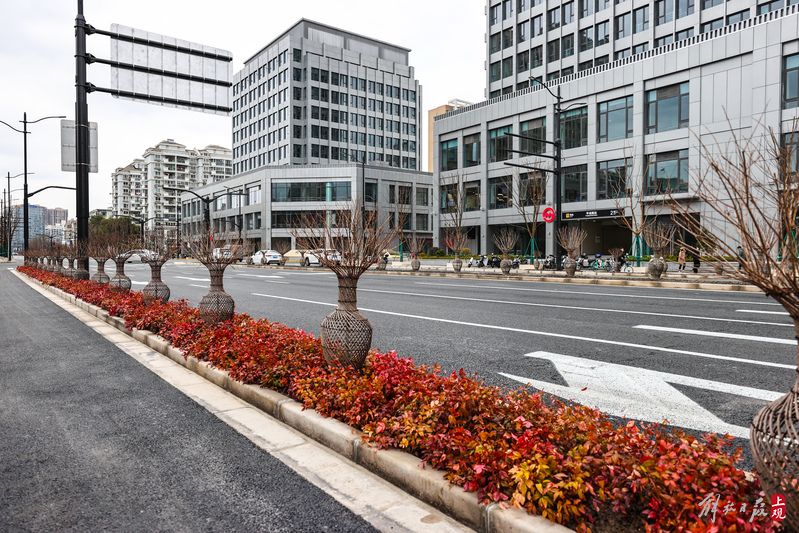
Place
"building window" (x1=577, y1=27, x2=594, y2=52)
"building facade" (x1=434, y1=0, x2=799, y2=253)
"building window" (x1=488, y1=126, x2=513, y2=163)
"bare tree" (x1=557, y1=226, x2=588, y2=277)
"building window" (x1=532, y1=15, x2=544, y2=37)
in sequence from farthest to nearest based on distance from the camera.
→ 1. "building window" (x1=532, y1=15, x2=544, y2=37)
2. "building window" (x1=577, y1=27, x2=594, y2=52)
3. "building window" (x1=488, y1=126, x2=513, y2=163)
4. "building facade" (x1=434, y1=0, x2=799, y2=253)
5. "bare tree" (x1=557, y1=226, x2=588, y2=277)

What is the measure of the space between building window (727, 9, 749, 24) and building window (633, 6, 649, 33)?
6.32 metres

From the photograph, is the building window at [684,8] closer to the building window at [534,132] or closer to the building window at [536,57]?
the building window at [536,57]

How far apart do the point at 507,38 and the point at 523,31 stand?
1962 mm

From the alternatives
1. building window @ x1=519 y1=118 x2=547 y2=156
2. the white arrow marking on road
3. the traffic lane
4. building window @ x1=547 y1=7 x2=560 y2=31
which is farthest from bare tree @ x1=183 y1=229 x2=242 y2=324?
building window @ x1=547 y1=7 x2=560 y2=31

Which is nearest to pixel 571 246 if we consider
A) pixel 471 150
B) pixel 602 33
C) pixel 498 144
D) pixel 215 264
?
pixel 498 144

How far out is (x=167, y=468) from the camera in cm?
361

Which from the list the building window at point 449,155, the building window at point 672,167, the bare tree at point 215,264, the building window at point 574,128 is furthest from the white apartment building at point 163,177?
the bare tree at point 215,264

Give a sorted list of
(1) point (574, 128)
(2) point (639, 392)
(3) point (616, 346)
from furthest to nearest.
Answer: (1) point (574, 128), (3) point (616, 346), (2) point (639, 392)

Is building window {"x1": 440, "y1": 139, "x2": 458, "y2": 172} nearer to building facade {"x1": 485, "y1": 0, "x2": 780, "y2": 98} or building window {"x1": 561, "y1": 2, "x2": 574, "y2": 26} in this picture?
building facade {"x1": 485, "y1": 0, "x2": 780, "y2": 98}

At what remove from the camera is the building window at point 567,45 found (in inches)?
1986

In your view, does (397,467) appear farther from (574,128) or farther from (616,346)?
(574,128)

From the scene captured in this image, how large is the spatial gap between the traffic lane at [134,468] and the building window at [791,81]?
38189 mm

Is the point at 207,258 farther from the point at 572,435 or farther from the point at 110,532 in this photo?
the point at 572,435

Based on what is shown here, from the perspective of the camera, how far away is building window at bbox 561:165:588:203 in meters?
42.0
